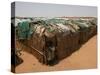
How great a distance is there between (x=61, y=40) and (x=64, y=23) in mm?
173

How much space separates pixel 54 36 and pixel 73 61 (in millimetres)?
332

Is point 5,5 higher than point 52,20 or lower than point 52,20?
higher

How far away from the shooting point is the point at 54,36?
2100 millimetres

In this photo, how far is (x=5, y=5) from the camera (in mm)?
1987

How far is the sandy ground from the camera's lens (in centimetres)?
200

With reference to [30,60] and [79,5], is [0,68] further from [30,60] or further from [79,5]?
[79,5]

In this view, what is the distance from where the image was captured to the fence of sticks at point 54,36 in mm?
2012

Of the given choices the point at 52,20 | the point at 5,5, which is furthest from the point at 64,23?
the point at 5,5

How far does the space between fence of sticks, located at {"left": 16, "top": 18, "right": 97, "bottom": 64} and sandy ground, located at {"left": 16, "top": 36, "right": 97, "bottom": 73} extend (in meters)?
0.04

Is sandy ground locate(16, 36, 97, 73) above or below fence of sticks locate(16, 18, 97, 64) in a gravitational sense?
below

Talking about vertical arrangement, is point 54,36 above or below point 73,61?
above

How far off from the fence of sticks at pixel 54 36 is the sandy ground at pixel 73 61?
0.04 meters

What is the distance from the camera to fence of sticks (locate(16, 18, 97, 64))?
2012mm

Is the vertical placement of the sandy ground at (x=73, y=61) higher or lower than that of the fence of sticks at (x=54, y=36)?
lower
